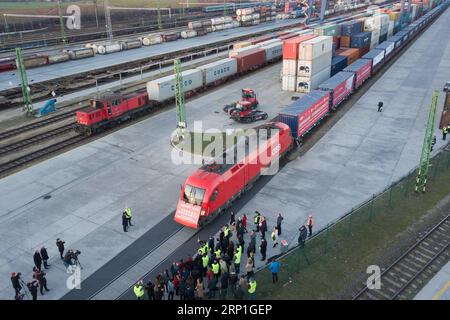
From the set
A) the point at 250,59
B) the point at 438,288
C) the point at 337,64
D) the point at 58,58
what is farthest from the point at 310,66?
the point at 58,58

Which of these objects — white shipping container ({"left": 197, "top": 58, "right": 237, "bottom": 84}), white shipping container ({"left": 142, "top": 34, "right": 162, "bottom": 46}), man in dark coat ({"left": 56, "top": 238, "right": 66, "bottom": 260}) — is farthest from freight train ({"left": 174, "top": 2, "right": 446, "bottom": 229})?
white shipping container ({"left": 142, "top": 34, "right": 162, "bottom": 46})

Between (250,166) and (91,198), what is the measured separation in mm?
10542

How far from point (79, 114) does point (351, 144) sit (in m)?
23.9

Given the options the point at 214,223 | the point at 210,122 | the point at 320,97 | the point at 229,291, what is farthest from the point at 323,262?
the point at 210,122

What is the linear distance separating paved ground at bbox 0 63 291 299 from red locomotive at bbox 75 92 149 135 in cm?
157

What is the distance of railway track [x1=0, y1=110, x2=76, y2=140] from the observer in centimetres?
3666

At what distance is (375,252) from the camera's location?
1975 centimetres

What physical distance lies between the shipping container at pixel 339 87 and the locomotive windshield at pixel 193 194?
2110 centimetres

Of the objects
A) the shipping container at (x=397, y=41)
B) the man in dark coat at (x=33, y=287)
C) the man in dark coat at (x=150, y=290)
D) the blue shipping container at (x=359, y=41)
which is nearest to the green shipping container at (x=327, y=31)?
the blue shipping container at (x=359, y=41)

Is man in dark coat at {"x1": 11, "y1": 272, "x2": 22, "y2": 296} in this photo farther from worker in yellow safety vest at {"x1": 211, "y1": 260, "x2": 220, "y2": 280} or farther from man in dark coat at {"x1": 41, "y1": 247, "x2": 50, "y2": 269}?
worker in yellow safety vest at {"x1": 211, "y1": 260, "x2": 220, "y2": 280}

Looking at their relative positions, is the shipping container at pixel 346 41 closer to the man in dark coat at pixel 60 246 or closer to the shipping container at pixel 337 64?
the shipping container at pixel 337 64

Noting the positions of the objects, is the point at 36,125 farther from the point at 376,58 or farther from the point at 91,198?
the point at 376,58

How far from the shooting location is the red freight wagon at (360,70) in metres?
45.8

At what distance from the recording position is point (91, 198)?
2552cm
